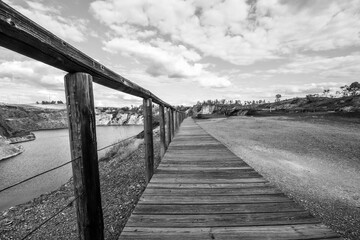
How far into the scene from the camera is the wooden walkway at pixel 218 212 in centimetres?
148

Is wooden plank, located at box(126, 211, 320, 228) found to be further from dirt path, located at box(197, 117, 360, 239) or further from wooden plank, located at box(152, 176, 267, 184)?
dirt path, located at box(197, 117, 360, 239)

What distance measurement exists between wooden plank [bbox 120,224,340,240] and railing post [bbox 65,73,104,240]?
41 cm

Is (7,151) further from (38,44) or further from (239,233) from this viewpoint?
(239,233)

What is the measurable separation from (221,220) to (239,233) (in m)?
0.21

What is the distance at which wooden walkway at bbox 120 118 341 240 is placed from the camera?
148cm

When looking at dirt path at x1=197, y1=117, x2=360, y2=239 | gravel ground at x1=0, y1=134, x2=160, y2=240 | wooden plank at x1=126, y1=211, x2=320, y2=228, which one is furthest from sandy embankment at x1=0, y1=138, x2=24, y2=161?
wooden plank at x1=126, y1=211, x2=320, y2=228

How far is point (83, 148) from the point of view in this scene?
1136 millimetres

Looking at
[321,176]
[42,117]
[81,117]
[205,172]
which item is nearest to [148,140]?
[205,172]

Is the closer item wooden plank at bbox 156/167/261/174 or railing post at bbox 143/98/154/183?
railing post at bbox 143/98/154/183

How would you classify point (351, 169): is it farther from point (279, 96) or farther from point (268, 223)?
point (279, 96)

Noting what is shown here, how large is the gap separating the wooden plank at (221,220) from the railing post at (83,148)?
0.49 m

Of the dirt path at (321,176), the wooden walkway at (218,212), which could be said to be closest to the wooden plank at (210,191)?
the wooden walkway at (218,212)

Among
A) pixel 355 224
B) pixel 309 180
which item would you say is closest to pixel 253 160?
pixel 309 180

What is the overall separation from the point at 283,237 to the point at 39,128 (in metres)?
138
